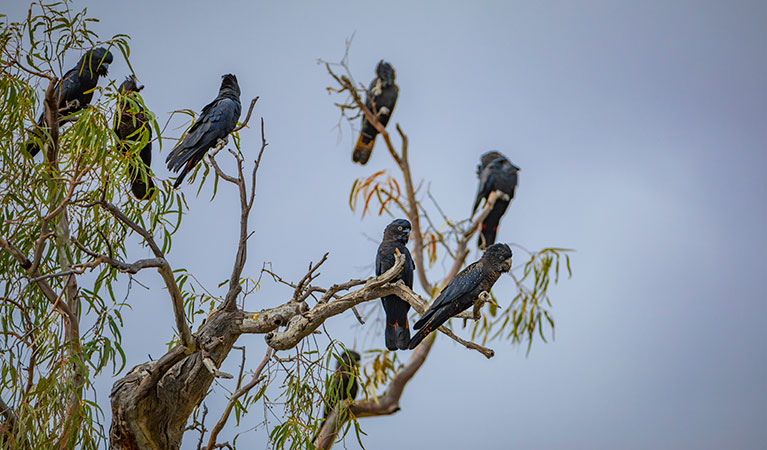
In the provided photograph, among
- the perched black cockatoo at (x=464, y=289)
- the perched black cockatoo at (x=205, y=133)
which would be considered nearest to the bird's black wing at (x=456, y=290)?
the perched black cockatoo at (x=464, y=289)

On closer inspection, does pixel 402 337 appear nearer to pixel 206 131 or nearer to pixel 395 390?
pixel 206 131

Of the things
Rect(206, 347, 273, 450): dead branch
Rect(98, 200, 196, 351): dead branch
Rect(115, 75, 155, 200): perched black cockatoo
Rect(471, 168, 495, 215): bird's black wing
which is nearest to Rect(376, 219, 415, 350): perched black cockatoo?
Rect(206, 347, 273, 450): dead branch

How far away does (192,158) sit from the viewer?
223 centimetres

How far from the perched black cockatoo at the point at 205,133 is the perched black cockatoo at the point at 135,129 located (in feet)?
0.32

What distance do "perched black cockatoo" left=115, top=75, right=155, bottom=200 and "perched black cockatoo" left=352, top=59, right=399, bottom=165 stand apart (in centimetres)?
184

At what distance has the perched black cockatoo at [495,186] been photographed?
3768 millimetres

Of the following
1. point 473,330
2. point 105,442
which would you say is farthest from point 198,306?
point 473,330

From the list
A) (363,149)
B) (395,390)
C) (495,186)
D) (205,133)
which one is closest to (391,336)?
(205,133)

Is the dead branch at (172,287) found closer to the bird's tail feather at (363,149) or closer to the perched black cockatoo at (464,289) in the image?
the perched black cockatoo at (464,289)

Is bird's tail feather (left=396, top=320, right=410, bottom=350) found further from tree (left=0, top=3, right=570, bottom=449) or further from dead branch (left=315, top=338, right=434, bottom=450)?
dead branch (left=315, top=338, right=434, bottom=450)

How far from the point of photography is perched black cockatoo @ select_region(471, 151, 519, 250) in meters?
3.77

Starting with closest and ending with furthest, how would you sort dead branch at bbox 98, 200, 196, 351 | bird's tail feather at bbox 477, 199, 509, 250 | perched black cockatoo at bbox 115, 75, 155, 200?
dead branch at bbox 98, 200, 196, 351 < perched black cockatoo at bbox 115, 75, 155, 200 < bird's tail feather at bbox 477, 199, 509, 250

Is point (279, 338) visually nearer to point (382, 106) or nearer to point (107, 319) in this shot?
point (107, 319)

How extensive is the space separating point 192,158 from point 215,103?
29 centimetres
